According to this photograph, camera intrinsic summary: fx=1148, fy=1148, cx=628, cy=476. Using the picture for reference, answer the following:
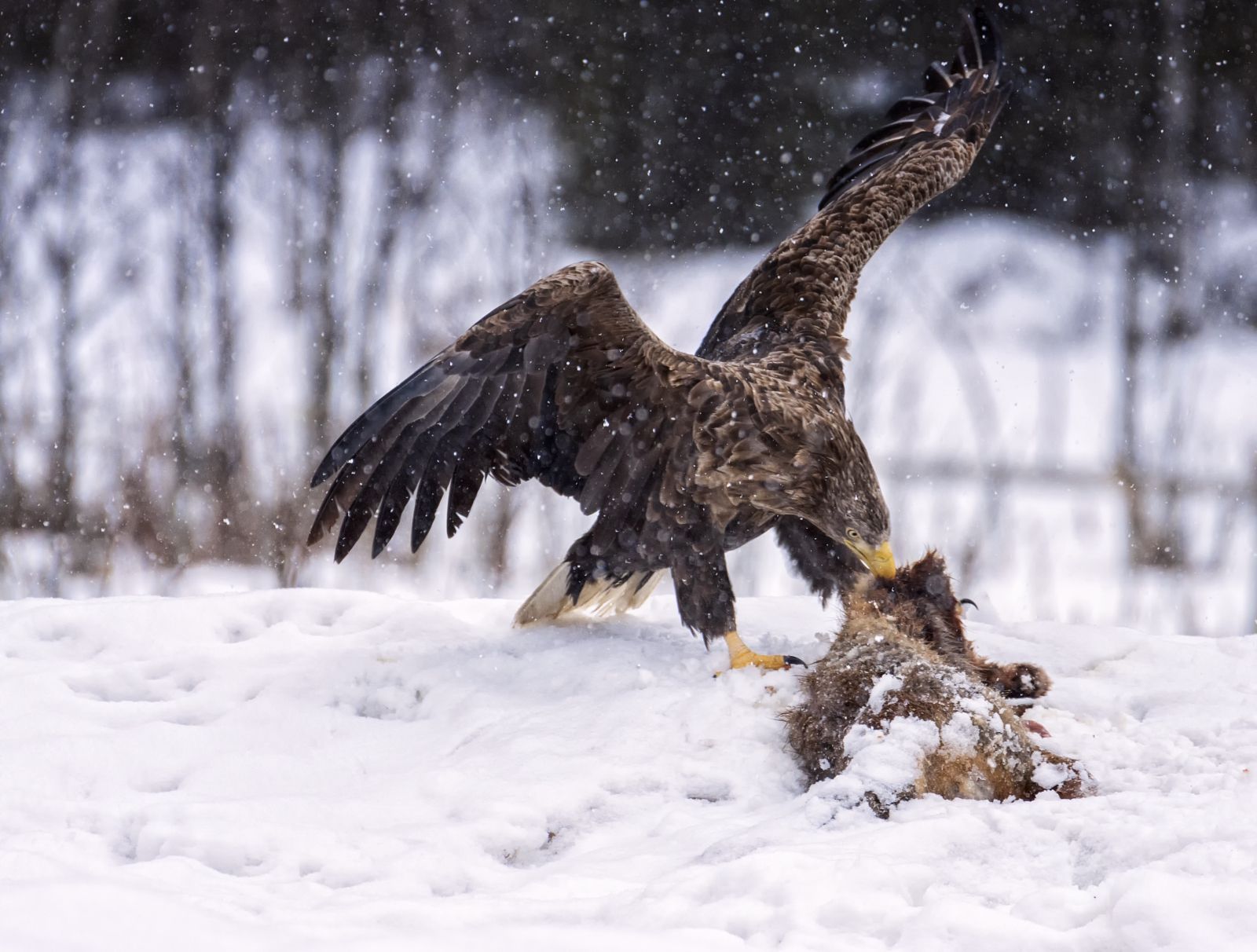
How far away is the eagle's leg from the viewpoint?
11.3 feet

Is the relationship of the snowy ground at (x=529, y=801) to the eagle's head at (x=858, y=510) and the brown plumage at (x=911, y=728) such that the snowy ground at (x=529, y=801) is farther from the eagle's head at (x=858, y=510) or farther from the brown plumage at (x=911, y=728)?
the eagle's head at (x=858, y=510)

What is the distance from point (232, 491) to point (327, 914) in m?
6.74

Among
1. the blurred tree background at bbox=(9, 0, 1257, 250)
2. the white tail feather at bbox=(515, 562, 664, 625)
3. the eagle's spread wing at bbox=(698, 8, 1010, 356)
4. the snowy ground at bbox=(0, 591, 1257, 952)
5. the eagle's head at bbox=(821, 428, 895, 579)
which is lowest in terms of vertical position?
the snowy ground at bbox=(0, 591, 1257, 952)

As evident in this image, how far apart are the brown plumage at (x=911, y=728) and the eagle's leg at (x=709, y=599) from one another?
Result: 0.67 meters

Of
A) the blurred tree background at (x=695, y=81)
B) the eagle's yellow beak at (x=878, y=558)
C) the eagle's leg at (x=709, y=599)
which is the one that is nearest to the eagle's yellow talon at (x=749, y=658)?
the eagle's leg at (x=709, y=599)

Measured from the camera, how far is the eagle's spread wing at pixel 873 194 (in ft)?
14.1

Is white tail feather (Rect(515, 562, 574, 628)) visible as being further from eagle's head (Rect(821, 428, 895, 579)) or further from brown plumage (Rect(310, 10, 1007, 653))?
eagle's head (Rect(821, 428, 895, 579))

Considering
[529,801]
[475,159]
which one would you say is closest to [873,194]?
[529,801]

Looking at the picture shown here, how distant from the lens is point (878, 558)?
3.54 meters

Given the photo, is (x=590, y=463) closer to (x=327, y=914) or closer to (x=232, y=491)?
(x=327, y=914)

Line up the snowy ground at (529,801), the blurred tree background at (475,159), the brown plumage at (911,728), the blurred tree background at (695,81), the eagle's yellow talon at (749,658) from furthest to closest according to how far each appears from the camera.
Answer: the blurred tree background at (695,81)
the blurred tree background at (475,159)
the eagle's yellow talon at (749,658)
the brown plumage at (911,728)
the snowy ground at (529,801)

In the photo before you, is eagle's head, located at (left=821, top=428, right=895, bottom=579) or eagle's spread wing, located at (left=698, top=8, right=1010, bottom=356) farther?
eagle's spread wing, located at (left=698, top=8, right=1010, bottom=356)

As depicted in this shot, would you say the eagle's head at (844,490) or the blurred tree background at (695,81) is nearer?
the eagle's head at (844,490)

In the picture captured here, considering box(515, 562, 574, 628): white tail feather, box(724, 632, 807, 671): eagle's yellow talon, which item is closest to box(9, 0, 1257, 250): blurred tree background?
box(515, 562, 574, 628): white tail feather
